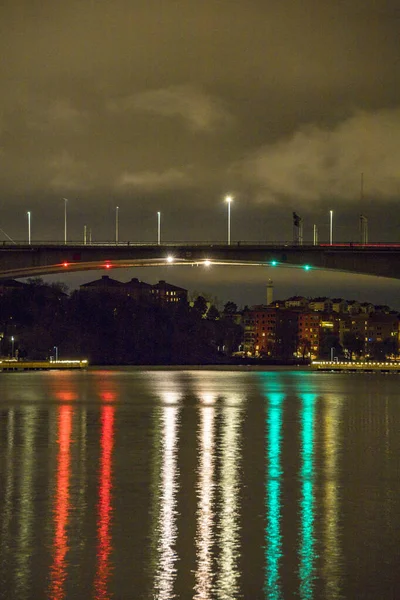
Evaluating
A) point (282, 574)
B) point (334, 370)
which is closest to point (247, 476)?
point (282, 574)

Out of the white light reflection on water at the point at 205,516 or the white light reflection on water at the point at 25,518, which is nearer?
the white light reflection on water at the point at 205,516

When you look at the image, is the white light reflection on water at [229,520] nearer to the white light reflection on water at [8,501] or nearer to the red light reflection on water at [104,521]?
the red light reflection on water at [104,521]

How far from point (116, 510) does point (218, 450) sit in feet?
41.6

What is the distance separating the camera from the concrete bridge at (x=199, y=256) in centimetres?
10900

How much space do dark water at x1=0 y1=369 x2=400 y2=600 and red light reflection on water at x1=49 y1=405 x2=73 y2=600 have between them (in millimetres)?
34

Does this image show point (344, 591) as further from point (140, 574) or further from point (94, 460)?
point (94, 460)

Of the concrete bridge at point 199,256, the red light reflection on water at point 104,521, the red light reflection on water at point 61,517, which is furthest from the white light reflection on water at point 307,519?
the concrete bridge at point 199,256

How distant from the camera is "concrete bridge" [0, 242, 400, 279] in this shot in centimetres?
10900

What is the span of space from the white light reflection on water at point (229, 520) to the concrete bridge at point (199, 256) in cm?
6737

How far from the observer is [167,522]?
870 inches

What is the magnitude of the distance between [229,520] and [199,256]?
9092 cm

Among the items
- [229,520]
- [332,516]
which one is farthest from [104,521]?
[332,516]

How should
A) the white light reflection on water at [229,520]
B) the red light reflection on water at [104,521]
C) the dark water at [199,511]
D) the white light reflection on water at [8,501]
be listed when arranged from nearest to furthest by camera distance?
the white light reflection on water at [229,520]
the red light reflection on water at [104,521]
the dark water at [199,511]
the white light reflection on water at [8,501]

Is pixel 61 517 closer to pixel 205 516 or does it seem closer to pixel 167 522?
pixel 167 522
